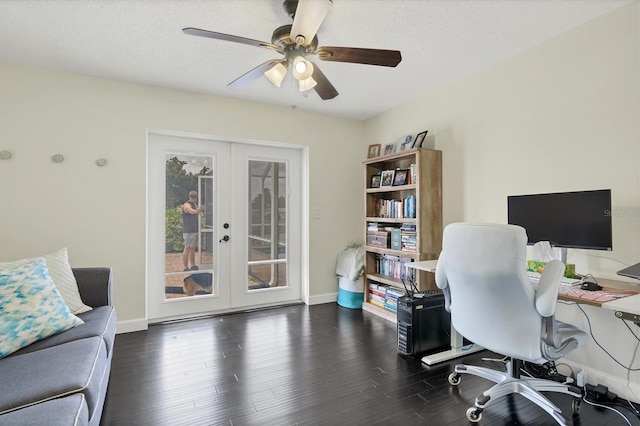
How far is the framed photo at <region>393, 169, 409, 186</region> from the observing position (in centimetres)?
360

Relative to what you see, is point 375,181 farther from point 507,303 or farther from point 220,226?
point 507,303

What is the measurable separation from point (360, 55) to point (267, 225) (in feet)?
8.43

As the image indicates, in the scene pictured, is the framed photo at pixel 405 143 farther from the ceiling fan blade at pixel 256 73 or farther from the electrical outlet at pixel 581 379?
the electrical outlet at pixel 581 379

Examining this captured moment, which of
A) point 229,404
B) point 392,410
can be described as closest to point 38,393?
point 229,404

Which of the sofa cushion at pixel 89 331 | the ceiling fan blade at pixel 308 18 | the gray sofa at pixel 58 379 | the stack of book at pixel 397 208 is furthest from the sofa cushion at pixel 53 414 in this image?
the stack of book at pixel 397 208

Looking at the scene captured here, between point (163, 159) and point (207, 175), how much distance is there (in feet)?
1.59

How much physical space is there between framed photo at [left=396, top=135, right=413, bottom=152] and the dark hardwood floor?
1.96m

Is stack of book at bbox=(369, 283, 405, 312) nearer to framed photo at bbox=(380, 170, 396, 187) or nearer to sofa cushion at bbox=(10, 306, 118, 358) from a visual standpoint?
framed photo at bbox=(380, 170, 396, 187)

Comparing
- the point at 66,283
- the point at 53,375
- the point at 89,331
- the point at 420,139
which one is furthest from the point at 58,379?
the point at 420,139

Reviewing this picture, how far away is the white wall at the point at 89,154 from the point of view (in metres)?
2.86

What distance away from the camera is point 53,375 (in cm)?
141

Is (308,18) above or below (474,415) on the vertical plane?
above

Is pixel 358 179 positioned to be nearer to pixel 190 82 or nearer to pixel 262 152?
pixel 262 152

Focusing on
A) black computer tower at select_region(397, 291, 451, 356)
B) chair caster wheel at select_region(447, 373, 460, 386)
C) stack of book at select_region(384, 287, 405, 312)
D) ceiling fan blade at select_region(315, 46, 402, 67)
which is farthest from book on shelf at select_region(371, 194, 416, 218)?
ceiling fan blade at select_region(315, 46, 402, 67)
